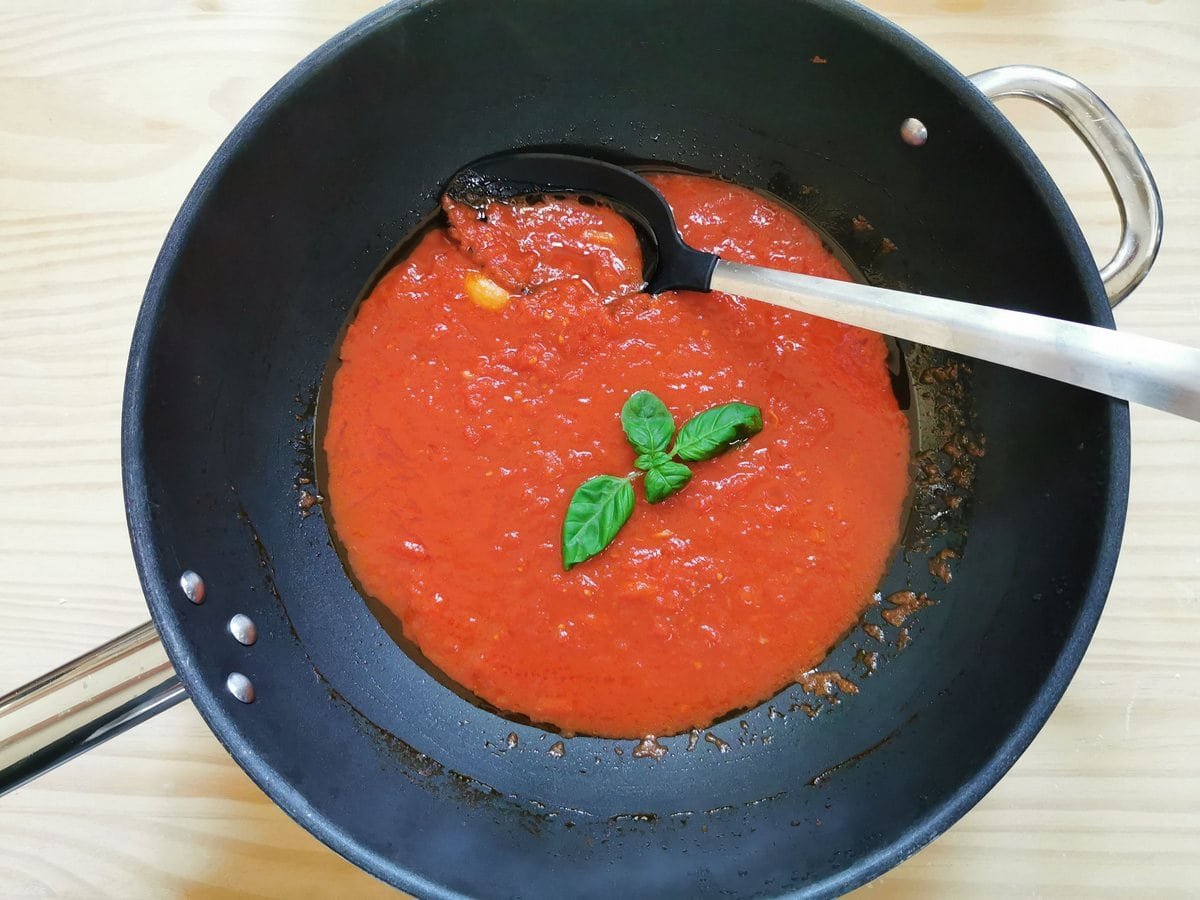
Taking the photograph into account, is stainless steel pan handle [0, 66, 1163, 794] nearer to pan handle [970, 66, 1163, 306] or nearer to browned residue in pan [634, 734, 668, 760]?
pan handle [970, 66, 1163, 306]

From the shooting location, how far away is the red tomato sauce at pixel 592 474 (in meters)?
1.43

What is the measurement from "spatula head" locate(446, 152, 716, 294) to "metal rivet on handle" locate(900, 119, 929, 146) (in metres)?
0.39

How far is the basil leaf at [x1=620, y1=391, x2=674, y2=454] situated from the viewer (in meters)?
1.37

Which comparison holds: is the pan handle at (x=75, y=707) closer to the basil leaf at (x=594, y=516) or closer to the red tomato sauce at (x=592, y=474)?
the red tomato sauce at (x=592, y=474)

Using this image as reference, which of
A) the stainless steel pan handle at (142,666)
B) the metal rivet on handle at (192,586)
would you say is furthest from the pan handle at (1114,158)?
the metal rivet on handle at (192,586)

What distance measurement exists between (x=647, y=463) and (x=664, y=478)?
39 millimetres

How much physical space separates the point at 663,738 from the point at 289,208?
116cm

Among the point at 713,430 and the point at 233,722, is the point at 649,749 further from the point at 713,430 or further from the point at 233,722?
the point at 233,722

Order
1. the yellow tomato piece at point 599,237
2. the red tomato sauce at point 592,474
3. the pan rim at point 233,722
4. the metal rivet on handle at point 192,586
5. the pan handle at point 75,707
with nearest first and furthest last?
the pan handle at point 75,707 < the pan rim at point 233,722 < the metal rivet on handle at point 192,586 < the red tomato sauce at point 592,474 < the yellow tomato piece at point 599,237

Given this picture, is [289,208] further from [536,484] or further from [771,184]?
[771,184]

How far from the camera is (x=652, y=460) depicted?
1.37m

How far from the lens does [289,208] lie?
1423 millimetres

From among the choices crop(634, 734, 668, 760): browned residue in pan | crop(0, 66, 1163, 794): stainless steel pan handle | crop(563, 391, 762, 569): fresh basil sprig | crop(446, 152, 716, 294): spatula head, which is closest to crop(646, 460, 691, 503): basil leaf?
crop(563, 391, 762, 569): fresh basil sprig

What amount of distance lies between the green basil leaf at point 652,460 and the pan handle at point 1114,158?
29.3 inches
